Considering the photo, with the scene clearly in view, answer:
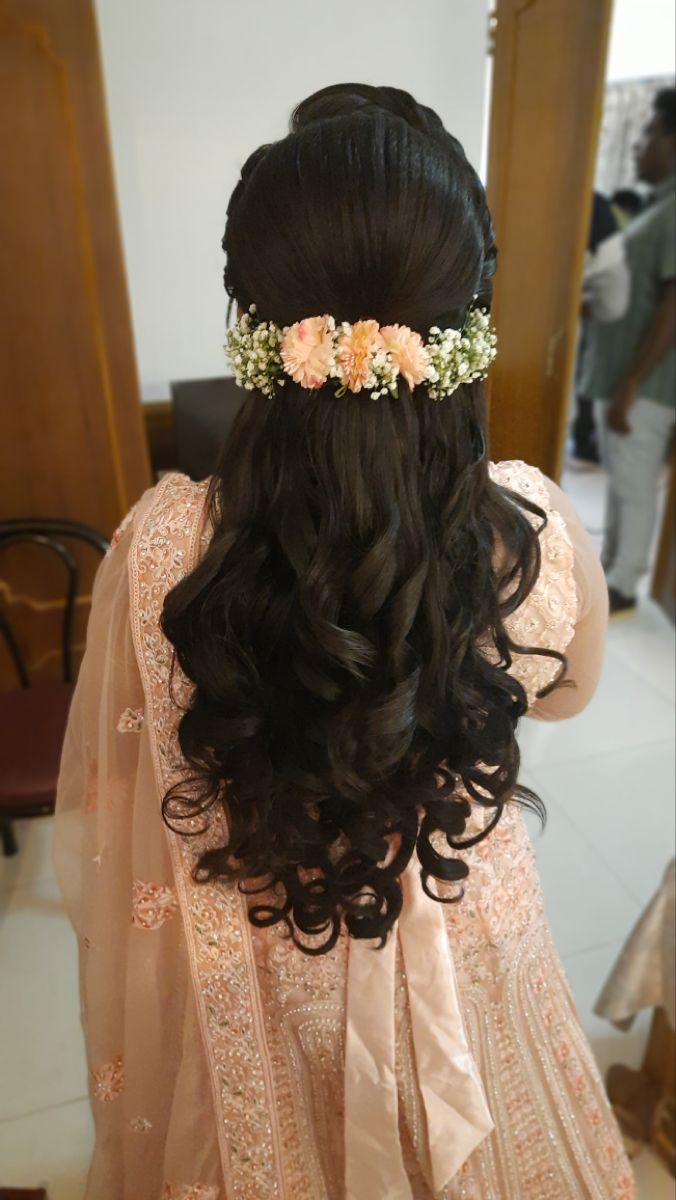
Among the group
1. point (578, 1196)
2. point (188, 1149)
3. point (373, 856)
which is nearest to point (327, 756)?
point (373, 856)

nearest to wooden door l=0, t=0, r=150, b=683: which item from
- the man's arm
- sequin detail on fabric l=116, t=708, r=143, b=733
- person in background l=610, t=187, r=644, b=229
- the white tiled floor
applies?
the white tiled floor

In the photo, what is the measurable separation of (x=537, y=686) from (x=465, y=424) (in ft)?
0.99

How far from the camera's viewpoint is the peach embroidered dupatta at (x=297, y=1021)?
0.86 m

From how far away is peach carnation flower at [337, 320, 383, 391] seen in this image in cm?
60

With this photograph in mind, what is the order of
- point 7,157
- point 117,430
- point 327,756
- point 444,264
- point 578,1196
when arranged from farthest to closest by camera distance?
point 117,430, point 7,157, point 578,1196, point 327,756, point 444,264

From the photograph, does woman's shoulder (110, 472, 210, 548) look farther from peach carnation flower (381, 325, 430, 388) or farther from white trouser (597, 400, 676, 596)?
white trouser (597, 400, 676, 596)

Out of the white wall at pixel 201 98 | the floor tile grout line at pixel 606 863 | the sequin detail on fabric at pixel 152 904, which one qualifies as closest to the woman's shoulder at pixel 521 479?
the sequin detail on fabric at pixel 152 904

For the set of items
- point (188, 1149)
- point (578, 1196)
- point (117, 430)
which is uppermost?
point (117, 430)

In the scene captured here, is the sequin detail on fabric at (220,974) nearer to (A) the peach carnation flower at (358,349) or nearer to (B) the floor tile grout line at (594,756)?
(A) the peach carnation flower at (358,349)

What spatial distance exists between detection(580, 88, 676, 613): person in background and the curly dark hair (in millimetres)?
2066

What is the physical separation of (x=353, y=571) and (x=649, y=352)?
2.19 m

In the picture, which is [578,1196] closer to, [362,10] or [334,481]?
[334,481]

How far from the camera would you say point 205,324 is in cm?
195

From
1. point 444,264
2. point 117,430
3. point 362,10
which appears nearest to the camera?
point 444,264
